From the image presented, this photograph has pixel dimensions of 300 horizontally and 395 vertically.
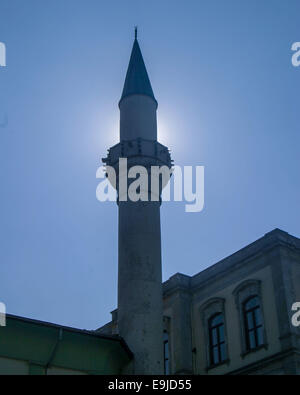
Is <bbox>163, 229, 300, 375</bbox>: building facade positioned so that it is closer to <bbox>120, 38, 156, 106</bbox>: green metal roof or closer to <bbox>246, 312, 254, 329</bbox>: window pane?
<bbox>246, 312, 254, 329</bbox>: window pane

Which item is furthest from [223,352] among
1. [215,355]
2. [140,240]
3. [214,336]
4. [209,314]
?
[140,240]

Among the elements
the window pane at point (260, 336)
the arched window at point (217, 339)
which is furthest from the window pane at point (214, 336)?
the window pane at point (260, 336)

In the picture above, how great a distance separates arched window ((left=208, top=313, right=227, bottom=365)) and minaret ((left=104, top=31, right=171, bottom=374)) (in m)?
11.6

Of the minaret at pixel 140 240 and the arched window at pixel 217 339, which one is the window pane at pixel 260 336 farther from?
the minaret at pixel 140 240

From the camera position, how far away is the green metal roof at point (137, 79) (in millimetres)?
22844

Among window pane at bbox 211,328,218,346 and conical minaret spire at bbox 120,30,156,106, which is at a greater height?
conical minaret spire at bbox 120,30,156,106

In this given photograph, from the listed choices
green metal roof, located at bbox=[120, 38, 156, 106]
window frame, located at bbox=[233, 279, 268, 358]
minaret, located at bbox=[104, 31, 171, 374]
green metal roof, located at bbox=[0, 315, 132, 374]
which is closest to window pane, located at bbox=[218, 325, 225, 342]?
window frame, located at bbox=[233, 279, 268, 358]

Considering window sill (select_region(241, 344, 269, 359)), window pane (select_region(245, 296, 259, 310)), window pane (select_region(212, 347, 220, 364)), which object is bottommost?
window sill (select_region(241, 344, 269, 359))

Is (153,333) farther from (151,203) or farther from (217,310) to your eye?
(217,310)

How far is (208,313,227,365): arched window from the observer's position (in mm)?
30266

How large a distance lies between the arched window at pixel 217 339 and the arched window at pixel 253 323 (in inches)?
67.2

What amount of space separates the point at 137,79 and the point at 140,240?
6357 mm

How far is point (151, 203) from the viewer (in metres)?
20.6
